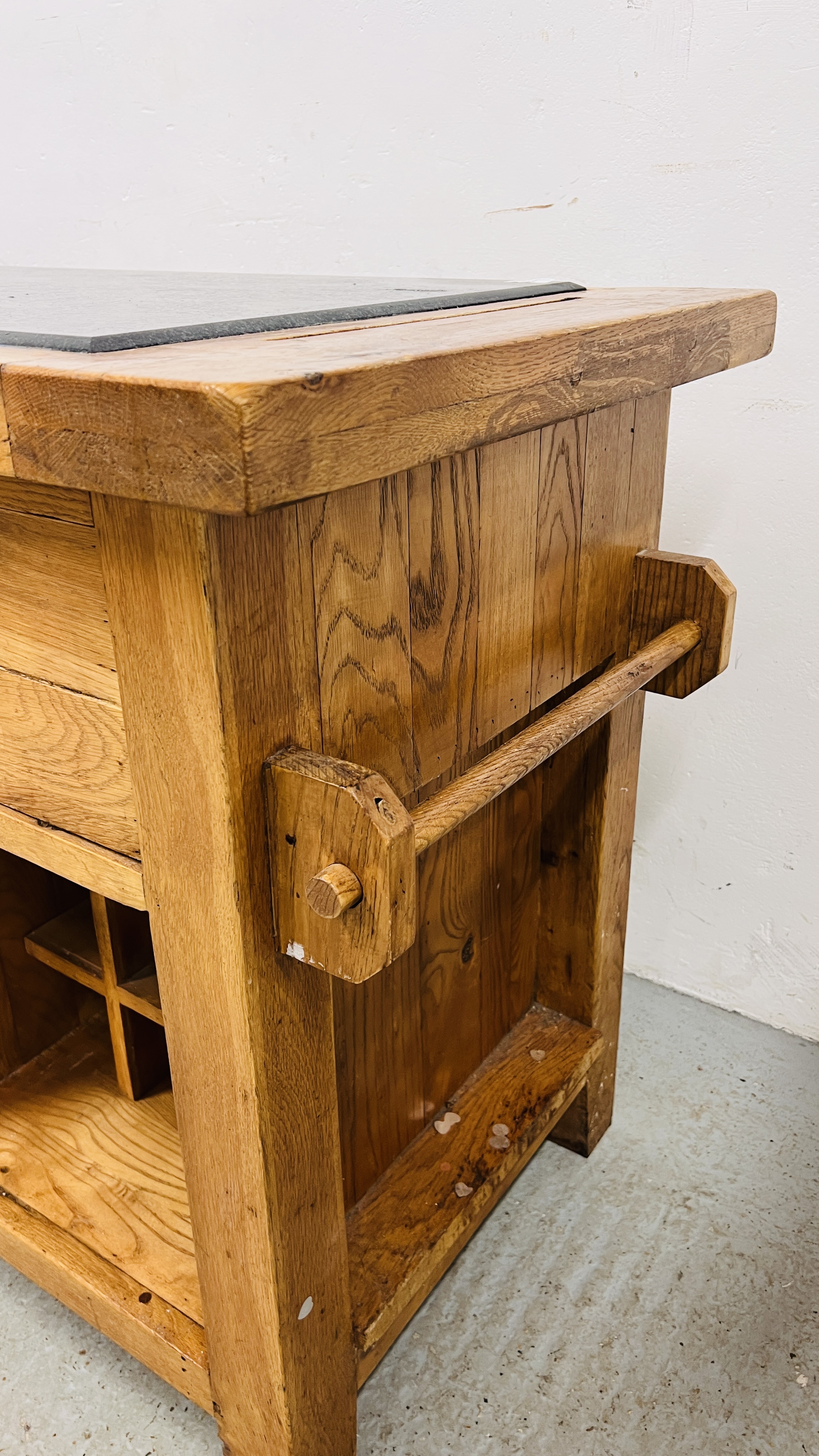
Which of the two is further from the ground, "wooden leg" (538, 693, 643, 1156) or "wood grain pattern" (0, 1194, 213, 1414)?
"wooden leg" (538, 693, 643, 1156)

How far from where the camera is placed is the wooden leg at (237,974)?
0.62m

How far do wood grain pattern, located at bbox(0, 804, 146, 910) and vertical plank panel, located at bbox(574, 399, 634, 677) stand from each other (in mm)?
508

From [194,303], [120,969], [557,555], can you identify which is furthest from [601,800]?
[194,303]

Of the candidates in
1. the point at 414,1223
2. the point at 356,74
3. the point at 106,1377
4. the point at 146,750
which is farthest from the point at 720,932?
the point at 356,74

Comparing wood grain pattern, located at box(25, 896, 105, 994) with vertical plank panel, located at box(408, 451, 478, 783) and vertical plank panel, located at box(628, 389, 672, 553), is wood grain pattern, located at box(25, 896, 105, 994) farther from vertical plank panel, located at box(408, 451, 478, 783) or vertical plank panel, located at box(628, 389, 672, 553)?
vertical plank panel, located at box(628, 389, 672, 553)

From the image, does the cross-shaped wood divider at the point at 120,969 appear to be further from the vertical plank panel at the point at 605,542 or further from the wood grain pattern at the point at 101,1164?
the vertical plank panel at the point at 605,542

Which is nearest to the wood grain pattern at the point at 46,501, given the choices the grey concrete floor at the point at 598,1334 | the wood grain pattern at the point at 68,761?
the wood grain pattern at the point at 68,761

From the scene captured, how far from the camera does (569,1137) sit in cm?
138

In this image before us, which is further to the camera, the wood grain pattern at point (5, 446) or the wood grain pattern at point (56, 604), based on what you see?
the wood grain pattern at point (56, 604)

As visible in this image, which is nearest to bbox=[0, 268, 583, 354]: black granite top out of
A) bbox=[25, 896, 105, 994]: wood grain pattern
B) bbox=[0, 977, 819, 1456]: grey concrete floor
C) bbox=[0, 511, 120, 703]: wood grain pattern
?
bbox=[0, 511, 120, 703]: wood grain pattern

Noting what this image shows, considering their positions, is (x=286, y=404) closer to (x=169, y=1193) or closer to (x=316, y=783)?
(x=316, y=783)

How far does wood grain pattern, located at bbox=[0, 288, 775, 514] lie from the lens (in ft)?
1.61

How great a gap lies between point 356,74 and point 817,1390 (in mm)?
1738

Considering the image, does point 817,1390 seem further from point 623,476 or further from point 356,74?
point 356,74
